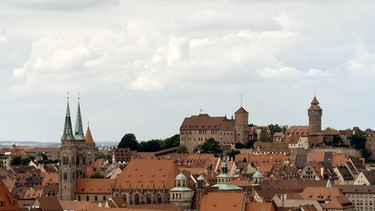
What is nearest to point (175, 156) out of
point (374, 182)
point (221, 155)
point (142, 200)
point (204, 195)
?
point (221, 155)

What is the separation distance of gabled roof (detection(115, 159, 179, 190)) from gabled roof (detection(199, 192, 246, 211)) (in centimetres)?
2217

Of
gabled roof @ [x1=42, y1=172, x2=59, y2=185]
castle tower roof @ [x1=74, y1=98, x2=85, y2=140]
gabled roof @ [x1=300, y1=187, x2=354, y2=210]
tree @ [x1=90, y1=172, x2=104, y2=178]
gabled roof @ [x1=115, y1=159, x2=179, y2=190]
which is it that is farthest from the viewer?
gabled roof @ [x1=42, y1=172, x2=59, y2=185]

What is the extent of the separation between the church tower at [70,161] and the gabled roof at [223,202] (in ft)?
109

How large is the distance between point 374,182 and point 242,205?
59.9 meters

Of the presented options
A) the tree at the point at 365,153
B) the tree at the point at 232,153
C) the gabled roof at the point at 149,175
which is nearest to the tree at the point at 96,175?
the gabled roof at the point at 149,175

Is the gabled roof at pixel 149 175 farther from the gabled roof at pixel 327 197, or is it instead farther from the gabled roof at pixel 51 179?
the gabled roof at pixel 51 179

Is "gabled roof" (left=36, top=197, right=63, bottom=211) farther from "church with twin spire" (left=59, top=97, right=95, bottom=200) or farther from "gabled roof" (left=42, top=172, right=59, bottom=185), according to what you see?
"gabled roof" (left=42, top=172, right=59, bottom=185)

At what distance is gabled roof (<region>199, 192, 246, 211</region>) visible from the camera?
105m

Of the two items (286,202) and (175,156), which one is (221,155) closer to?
(175,156)

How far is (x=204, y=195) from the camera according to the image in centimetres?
11381

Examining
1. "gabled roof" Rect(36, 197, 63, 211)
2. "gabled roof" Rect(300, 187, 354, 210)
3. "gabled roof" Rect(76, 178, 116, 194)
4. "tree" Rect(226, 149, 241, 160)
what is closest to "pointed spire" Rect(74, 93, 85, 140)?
"gabled roof" Rect(76, 178, 116, 194)

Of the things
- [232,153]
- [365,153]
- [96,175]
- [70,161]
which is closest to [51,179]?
[96,175]

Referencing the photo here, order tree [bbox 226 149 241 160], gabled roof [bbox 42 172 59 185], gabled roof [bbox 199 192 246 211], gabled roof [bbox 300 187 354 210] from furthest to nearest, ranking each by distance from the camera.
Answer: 1. tree [bbox 226 149 241 160]
2. gabled roof [bbox 42 172 59 185]
3. gabled roof [bbox 300 187 354 210]
4. gabled roof [bbox 199 192 246 211]

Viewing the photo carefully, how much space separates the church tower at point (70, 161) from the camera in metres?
137
